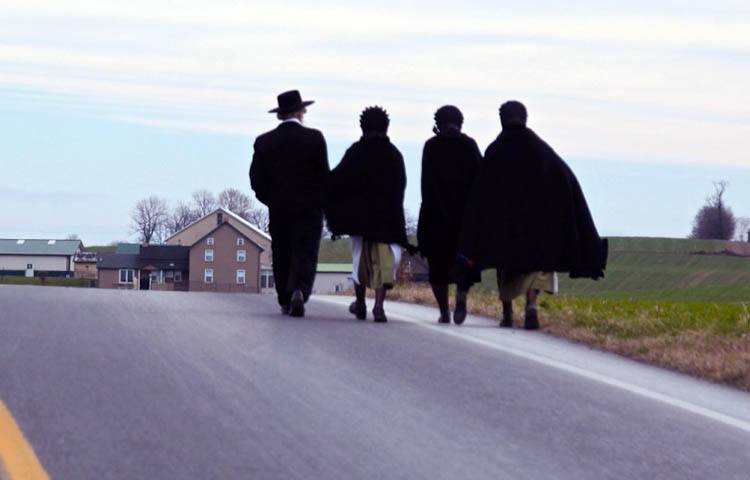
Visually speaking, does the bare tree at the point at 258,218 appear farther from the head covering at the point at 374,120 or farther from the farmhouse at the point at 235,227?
the head covering at the point at 374,120

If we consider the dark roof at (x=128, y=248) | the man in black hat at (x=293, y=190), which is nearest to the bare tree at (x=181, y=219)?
the dark roof at (x=128, y=248)

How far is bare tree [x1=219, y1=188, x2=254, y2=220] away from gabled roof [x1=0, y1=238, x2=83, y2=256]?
26.5m

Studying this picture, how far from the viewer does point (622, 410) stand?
7.79 meters

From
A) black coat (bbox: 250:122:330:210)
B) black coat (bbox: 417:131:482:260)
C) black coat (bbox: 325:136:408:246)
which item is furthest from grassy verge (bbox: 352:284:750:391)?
black coat (bbox: 250:122:330:210)

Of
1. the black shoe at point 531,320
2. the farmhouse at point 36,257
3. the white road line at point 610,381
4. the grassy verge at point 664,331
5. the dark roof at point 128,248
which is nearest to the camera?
the white road line at point 610,381

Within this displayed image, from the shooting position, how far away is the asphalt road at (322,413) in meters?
6.12

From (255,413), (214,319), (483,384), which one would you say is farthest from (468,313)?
(255,413)

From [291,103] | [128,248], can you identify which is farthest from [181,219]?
[291,103]

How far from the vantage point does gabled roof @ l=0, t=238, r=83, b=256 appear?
14412 cm

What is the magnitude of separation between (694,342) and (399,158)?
4.00 m

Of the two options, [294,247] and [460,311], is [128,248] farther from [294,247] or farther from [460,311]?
[460,311]

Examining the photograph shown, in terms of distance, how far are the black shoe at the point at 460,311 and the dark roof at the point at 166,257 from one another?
10471 centimetres

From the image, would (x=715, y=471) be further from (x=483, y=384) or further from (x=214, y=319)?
(x=214, y=319)

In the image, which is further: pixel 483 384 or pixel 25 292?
pixel 25 292
